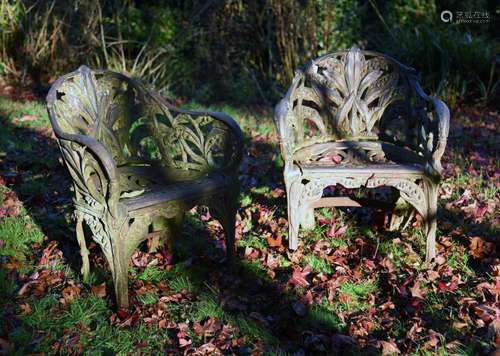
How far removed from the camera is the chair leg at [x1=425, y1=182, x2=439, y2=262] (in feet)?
11.4

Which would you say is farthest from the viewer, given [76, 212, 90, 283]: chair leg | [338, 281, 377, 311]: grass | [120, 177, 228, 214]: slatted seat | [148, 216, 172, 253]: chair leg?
[148, 216, 172, 253]: chair leg

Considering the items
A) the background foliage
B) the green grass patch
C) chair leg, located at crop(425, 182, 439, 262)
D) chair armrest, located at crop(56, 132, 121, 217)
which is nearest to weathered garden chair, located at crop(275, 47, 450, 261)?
chair leg, located at crop(425, 182, 439, 262)

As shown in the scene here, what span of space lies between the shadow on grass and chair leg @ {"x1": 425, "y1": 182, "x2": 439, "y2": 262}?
28cm

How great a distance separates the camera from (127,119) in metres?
3.72

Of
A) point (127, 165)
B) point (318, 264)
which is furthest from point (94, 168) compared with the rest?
point (318, 264)

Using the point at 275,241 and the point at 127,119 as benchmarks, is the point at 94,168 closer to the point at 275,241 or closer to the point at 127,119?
the point at 127,119

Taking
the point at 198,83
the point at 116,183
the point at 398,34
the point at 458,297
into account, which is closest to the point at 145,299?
the point at 116,183

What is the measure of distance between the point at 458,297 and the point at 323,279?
0.75 meters

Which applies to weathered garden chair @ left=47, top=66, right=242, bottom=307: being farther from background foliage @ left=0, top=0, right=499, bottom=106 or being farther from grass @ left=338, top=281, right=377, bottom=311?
background foliage @ left=0, top=0, right=499, bottom=106

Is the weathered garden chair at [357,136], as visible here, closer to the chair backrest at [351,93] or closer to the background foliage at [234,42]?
the chair backrest at [351,93]

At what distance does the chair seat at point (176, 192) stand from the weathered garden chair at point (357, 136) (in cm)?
48

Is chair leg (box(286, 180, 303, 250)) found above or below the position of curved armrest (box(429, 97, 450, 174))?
below

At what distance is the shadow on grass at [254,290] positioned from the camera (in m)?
2.89

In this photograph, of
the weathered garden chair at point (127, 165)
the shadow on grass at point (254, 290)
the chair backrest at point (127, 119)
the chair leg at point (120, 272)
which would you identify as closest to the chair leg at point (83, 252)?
the weathered garden chair at point (127, 165)
